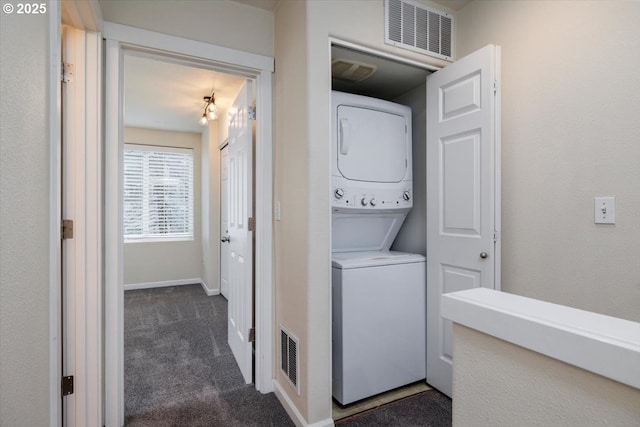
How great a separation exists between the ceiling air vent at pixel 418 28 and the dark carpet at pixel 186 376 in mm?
2347

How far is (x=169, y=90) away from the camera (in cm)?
351

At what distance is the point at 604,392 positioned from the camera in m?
0.57

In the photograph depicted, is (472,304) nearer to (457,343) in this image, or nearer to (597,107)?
(457,343)

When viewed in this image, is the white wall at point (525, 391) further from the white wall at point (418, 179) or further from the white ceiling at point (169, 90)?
the white ceiling at point (169, 90)

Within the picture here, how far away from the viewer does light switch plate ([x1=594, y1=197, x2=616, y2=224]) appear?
1.46 metres

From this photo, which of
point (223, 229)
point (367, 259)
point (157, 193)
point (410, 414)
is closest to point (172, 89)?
point (223, 229)

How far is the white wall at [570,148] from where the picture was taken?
1.42 meters

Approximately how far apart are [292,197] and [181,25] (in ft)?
3.92

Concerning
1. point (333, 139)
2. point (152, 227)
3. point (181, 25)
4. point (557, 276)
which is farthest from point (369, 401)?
point (152, 227)

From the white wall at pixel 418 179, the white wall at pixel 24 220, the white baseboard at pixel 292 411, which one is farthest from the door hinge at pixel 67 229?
the white wall at pixel 418 179

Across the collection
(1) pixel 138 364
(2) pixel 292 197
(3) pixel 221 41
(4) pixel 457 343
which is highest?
(3) pixel 221 41

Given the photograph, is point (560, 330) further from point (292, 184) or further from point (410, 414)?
point (410, 414)

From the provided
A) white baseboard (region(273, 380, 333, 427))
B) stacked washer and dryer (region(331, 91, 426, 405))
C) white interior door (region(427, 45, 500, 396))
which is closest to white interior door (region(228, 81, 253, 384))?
white baseboard (region(273, 380, 333, 427))

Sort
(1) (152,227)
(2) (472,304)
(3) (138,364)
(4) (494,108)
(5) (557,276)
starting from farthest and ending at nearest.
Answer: (1) (152,227) < (3) (138,364) < (4) (494,108) < (5) (557,276) < (2) (472,304)
